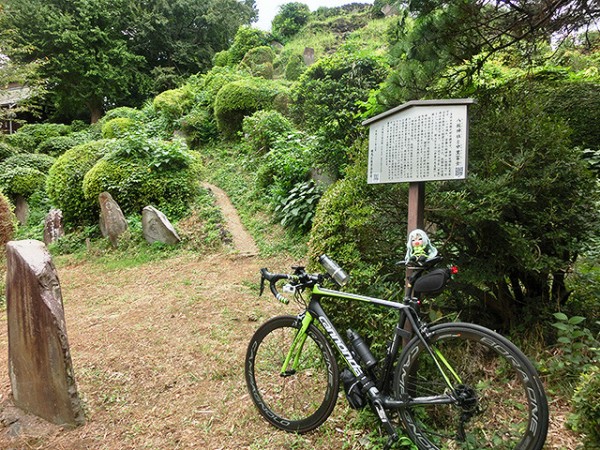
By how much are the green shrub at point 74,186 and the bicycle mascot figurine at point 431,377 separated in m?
7.07

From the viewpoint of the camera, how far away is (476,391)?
1.82m

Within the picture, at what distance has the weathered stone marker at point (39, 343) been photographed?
2.49 m

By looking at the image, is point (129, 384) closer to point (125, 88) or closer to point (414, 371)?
point (414, 371)

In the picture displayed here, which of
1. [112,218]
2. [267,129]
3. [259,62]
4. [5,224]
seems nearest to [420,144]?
[112,218]

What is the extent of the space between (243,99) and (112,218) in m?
5.93

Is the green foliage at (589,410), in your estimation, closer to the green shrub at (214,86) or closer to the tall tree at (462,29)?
the tall tree at (462,29)

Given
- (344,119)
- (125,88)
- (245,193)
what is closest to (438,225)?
(344,119)

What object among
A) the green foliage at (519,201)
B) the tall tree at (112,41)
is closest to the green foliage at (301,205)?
the green foliage at (519,201)

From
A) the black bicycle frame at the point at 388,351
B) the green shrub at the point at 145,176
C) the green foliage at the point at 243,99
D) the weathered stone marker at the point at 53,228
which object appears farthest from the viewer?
the green foliage at the point at 243,99

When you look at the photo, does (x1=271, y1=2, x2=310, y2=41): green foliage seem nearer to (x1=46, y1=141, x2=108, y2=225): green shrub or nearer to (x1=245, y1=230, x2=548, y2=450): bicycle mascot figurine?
(x1=46, y1=141, x2=108, y2=225): green shrub

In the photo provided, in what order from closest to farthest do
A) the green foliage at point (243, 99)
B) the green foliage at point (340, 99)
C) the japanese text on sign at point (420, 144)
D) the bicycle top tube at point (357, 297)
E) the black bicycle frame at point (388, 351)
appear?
the black bicycle frame at point (388, 351) < the bicycle top tube at point (357, 297) < the japanese text on sign at point (420, 144) < the green foliage at point (340, 99) < the green foliage at point (243, 99)

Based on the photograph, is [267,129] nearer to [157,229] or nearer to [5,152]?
[157,229]

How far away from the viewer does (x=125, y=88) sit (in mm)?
19219

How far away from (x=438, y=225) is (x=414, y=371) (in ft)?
3.64
